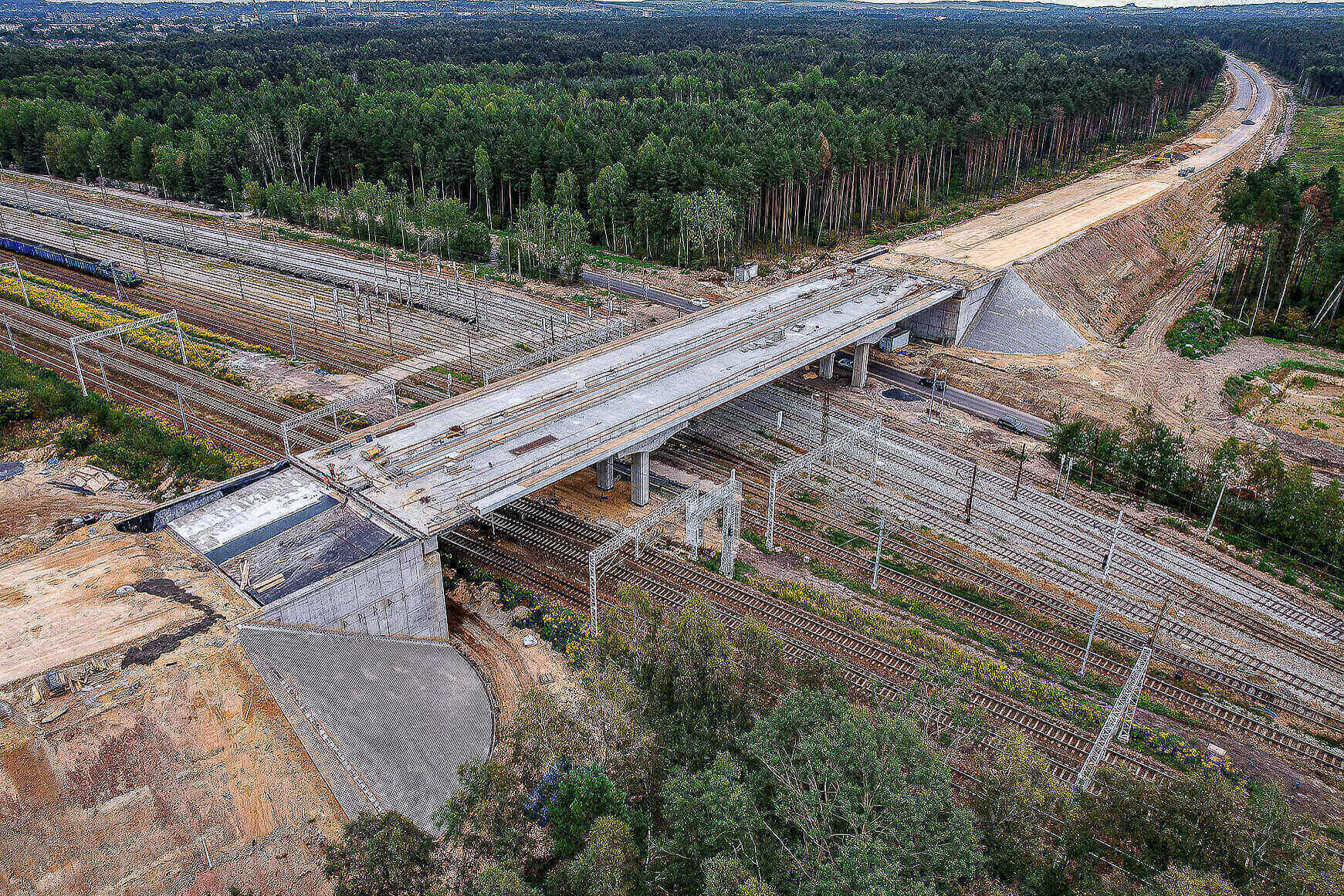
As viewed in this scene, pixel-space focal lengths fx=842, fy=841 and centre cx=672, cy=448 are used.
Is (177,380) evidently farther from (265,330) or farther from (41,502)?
(41,502)

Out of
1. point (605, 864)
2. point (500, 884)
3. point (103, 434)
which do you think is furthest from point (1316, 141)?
point (500, 884)

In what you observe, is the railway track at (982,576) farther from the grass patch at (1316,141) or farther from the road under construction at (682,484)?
the grass patch at (1316,141)

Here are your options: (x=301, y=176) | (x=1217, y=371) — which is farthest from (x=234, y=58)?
(x=1217, y=371)

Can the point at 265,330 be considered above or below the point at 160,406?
above

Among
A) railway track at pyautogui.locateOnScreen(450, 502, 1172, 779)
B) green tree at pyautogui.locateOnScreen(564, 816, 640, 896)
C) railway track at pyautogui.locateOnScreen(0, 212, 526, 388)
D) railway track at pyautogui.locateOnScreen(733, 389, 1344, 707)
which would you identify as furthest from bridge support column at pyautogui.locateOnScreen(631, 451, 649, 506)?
green tree at pyautogui.locateOnScreen(564, 816, 640, 896)

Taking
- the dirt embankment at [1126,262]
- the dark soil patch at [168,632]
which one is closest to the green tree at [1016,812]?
the dark soil patch at [168,632]

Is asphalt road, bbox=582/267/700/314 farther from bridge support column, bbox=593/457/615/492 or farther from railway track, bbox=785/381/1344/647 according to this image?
bridge support column, bbox=593/457/615/492
